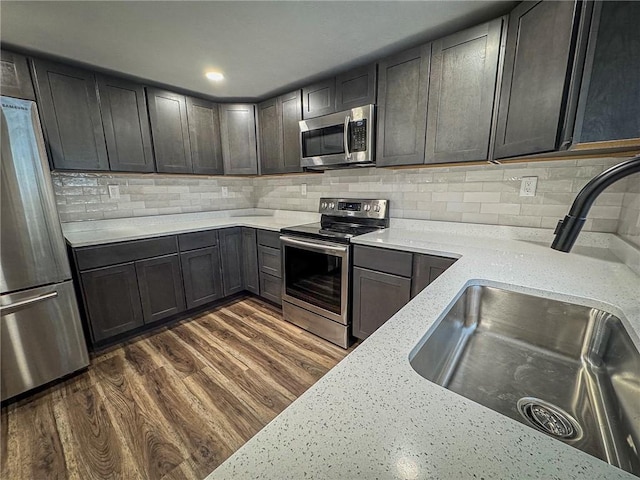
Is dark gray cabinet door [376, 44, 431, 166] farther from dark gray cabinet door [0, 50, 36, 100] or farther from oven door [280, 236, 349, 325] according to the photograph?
dark gray cabinet door [0, 50, 36, 100]

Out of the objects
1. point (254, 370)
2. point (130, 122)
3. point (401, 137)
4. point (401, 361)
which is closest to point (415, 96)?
point (401, 137)

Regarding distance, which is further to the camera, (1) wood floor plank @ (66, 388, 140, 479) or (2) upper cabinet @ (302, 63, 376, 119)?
(2) upper cabinet @ (302, 63, 376, 119)

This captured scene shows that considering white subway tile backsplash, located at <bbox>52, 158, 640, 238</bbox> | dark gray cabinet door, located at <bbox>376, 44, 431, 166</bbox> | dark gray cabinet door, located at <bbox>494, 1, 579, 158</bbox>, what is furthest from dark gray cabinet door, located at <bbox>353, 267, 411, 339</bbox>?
dark gray cabinet door, located at <bbox>494, 1, 579, 158</bbox>

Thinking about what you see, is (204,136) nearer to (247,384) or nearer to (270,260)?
(270,260)

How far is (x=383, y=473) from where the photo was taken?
31cm

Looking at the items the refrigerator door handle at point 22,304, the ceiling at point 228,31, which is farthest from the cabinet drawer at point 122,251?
the ceiling at point 228,31

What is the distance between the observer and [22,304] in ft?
5.06

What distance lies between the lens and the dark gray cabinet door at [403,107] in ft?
5.61

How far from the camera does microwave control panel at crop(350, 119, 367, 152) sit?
6.42 feet

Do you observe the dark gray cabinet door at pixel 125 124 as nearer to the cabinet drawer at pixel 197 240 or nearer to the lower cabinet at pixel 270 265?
the cabinet drawer at pixel 197 240

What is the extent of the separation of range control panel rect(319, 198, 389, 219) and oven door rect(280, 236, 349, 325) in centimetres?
49

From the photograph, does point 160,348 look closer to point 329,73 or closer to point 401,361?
point 401,361

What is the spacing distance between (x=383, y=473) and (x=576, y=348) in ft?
2.98

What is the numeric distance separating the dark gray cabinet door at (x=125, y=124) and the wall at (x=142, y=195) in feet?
0.89
